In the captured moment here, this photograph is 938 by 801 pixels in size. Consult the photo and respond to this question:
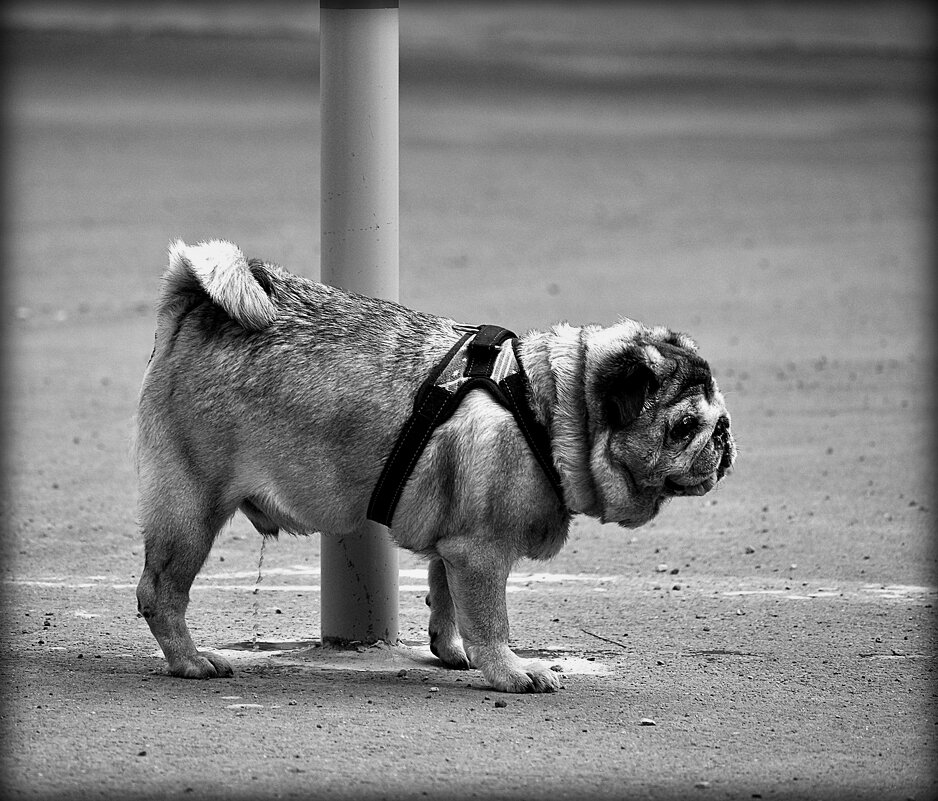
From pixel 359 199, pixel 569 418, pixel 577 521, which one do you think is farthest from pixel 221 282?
pixel 577 521

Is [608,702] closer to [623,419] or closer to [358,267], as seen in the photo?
[623,419]

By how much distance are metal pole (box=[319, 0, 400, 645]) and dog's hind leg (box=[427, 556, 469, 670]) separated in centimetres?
27

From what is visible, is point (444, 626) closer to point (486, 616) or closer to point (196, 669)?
point (486, 616)

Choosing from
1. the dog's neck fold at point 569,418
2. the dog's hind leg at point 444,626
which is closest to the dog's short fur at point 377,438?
the dog's neck fold at point 569,418

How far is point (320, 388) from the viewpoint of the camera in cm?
587

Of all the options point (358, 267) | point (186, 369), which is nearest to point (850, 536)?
point (358, 267)

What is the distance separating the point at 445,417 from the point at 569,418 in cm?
44

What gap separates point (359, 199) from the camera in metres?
6.38

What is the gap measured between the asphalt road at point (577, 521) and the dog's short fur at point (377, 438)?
0.50 metres

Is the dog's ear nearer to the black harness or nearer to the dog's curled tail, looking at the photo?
the black harness

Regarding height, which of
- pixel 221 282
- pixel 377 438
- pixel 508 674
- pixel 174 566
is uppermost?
pixel 221 282

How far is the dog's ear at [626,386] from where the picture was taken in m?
5.74

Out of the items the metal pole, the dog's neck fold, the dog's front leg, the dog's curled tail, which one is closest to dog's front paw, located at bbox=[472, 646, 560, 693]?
the dog's front leg

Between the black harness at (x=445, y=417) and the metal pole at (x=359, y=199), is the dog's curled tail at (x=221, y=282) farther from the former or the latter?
the black harness at (x=445, y=417)
